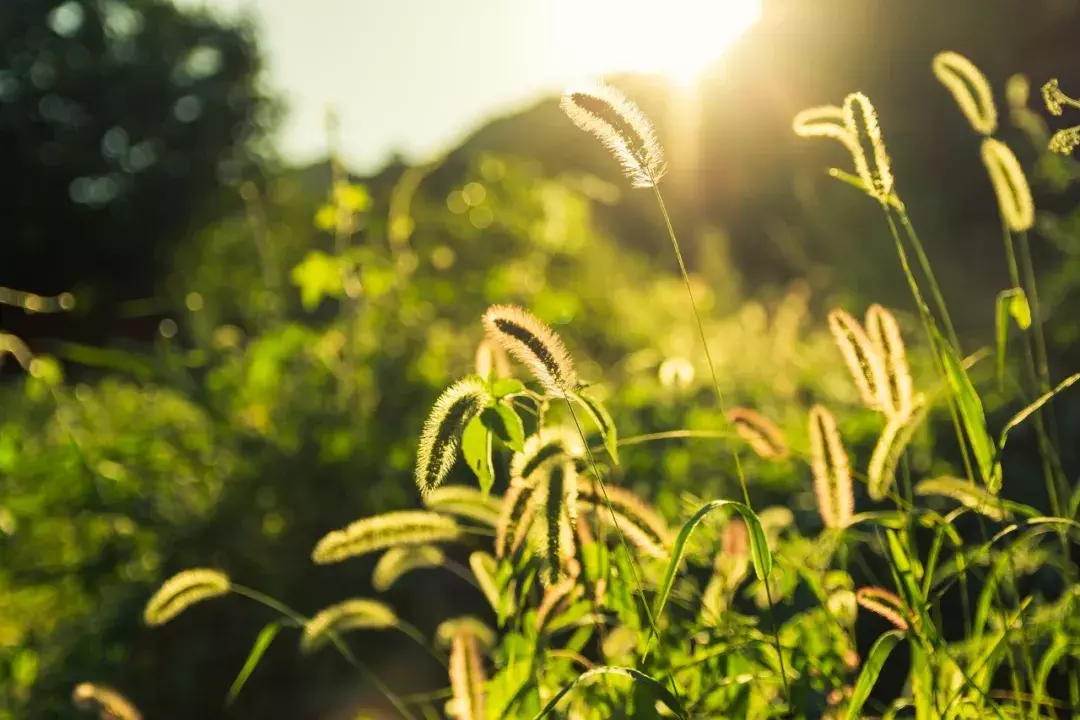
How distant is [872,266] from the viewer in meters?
8.84

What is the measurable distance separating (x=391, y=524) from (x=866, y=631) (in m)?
1.38

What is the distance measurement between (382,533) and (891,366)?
711 millimetres

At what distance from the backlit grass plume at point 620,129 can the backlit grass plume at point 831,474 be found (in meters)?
0.41

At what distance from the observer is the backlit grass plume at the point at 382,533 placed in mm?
1394

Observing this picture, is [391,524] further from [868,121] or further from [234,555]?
[234,555]

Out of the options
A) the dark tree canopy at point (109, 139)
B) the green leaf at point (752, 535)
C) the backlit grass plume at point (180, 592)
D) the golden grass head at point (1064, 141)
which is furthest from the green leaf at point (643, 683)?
the dark tree canopy at point (109, 139)

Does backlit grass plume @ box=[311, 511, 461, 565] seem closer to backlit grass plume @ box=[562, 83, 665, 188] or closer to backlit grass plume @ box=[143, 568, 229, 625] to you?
backlit grass plume @ box=[143, 568, 229, 625]

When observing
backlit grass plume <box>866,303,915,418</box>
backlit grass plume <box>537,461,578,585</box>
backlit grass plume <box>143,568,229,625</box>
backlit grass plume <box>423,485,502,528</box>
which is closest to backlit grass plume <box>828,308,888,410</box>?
backlit grass plume <box>866,303,915,418</box>

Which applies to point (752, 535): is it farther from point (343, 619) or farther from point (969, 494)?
point (343, 619)

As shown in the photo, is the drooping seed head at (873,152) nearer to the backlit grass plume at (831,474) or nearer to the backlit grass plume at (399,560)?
the backlit grass plume at (831,474)

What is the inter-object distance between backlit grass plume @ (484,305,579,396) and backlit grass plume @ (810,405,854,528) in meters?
0.38

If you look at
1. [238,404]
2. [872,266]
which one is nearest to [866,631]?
[238,404]

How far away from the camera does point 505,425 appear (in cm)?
122

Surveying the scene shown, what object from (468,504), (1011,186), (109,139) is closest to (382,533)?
(468,504)
